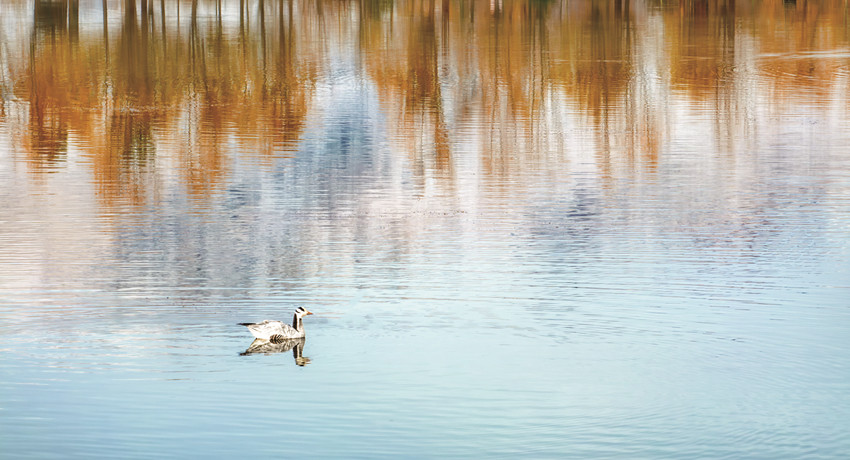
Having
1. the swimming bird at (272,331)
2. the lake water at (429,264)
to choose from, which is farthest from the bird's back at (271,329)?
the lake water at (429,264)

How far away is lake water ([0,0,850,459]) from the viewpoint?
848 cm

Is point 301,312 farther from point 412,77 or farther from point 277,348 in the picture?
point 412,77

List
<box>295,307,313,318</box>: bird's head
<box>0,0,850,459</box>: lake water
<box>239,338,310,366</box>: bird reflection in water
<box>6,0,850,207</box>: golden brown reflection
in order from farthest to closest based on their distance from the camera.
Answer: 1. <box>6,0,850,207</box>: golden brown reflection
2. <box>295,307,313,318</box>: bird's head
3. <box>239,338,310,366</box>: bird reflection in water
4. <box>0,0,850,459</box>: lake water

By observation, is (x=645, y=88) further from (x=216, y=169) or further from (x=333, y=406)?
(x=333, y=406)

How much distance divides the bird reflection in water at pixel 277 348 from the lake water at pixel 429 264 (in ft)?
0.21

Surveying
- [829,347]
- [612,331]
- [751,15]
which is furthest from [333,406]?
[751,15]

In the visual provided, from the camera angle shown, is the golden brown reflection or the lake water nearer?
the lake water

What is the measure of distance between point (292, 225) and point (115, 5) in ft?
140

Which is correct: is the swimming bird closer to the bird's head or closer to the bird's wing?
the bird's wing

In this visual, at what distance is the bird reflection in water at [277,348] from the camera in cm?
985

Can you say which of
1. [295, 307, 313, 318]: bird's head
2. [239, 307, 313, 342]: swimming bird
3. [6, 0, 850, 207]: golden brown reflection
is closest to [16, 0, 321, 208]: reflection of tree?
[6, 0, 850, 207]: golden brown reflection

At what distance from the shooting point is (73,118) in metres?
24.2

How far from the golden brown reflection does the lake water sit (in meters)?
0.16

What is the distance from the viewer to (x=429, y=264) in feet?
41.8
